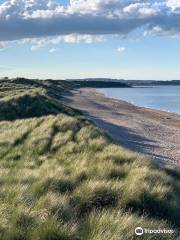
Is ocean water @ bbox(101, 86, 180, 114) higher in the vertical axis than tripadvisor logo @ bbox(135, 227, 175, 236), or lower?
lower

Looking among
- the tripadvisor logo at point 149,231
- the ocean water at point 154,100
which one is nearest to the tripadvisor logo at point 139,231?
the tripadvisor logo at point 149,231

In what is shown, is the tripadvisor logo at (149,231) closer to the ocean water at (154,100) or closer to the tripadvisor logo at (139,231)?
the tripadvisor logo at (139,231)

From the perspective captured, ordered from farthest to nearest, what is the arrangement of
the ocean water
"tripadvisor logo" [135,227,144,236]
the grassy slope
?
1. the ocean water
2. "tripadvisor logo" [135,227,144,236]
3. the grassy slope

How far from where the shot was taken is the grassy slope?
598 cm

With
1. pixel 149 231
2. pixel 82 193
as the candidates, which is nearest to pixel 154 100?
pixel 82 193

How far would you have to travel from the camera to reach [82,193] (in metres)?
8.08

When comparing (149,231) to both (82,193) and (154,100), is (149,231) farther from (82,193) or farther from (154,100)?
(154,100)

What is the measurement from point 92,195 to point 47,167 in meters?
2.97

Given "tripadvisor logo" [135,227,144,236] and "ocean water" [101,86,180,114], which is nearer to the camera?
"tripadvisor logo" [135,227,144,236]

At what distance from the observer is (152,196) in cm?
848

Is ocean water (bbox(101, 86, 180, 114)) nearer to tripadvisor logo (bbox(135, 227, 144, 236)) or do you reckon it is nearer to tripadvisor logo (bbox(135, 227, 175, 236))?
tripadvisor logo (bbox(135, 227, 175, 236))

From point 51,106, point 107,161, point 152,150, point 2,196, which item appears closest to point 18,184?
point 2,196

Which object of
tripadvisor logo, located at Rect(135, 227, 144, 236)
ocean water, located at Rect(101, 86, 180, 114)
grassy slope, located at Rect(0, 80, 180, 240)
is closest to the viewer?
grassy slope, located at Rect(0, 80, 180, 240)

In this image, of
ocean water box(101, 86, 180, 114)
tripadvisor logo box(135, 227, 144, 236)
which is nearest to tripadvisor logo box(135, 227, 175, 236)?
tripadvisor logo box(135, 227, 144, 236)
